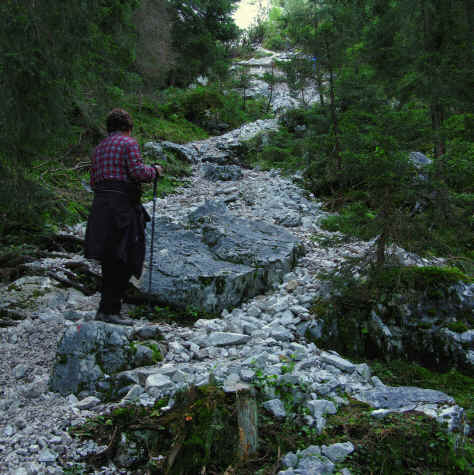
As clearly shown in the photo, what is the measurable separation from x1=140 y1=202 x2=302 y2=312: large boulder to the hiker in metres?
1.06

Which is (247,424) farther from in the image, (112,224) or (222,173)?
(222,173)

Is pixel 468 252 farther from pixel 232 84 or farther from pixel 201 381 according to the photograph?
pixel 232 84

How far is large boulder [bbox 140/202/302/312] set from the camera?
4758 mm

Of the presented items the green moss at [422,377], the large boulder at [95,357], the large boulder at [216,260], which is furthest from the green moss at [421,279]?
the large boulder at [95,357]

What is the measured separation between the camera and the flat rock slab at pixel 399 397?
2750mm

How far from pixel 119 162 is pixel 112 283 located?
4.14 feet

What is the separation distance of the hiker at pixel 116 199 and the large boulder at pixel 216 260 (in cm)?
106

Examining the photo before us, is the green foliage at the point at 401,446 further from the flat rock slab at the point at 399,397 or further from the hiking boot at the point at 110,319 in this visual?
the hiking boot at the point at 110,319

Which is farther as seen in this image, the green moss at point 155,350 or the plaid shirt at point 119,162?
the plaid shirt at point 119,162

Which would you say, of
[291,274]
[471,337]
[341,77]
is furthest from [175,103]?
[471,337]

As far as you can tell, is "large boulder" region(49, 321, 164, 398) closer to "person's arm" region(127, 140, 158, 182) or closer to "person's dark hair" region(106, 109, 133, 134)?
"person's arm" region(127, 140, 158, 182)

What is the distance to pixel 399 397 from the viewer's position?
112 inches

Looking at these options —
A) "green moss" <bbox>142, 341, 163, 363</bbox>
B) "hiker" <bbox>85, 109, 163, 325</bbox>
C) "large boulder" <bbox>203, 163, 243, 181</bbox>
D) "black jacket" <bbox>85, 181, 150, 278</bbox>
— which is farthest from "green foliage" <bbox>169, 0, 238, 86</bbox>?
"green moss" <bbox>142, 341, 163, 363</bbox>

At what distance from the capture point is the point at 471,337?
3619mm
